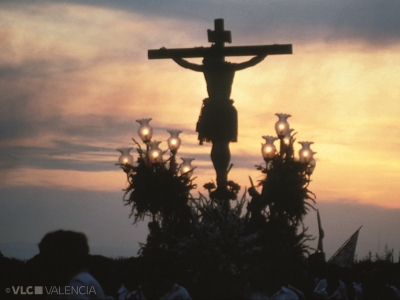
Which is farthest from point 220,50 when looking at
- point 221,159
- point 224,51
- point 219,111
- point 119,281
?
point 119,281

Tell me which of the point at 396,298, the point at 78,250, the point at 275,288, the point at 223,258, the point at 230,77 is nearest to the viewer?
the point at 78,250

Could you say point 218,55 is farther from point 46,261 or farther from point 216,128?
point 46,261

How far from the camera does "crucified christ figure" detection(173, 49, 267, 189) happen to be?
58.2 ft

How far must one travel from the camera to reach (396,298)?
1563cm

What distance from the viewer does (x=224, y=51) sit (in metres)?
18.2

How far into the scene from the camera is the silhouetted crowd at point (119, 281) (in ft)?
28.1

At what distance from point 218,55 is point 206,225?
3555 mm

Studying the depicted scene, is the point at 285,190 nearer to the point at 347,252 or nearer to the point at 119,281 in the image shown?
the point at 119,281

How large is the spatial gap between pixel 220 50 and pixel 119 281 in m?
5.13

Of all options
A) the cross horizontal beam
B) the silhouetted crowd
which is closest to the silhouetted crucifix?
the cross horizontal beam

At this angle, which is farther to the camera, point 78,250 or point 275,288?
point 275,288

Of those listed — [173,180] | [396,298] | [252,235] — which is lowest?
[396,298]

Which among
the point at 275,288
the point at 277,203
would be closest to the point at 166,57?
the point at 277,203

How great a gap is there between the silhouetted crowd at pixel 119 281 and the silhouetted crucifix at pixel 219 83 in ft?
7.75
